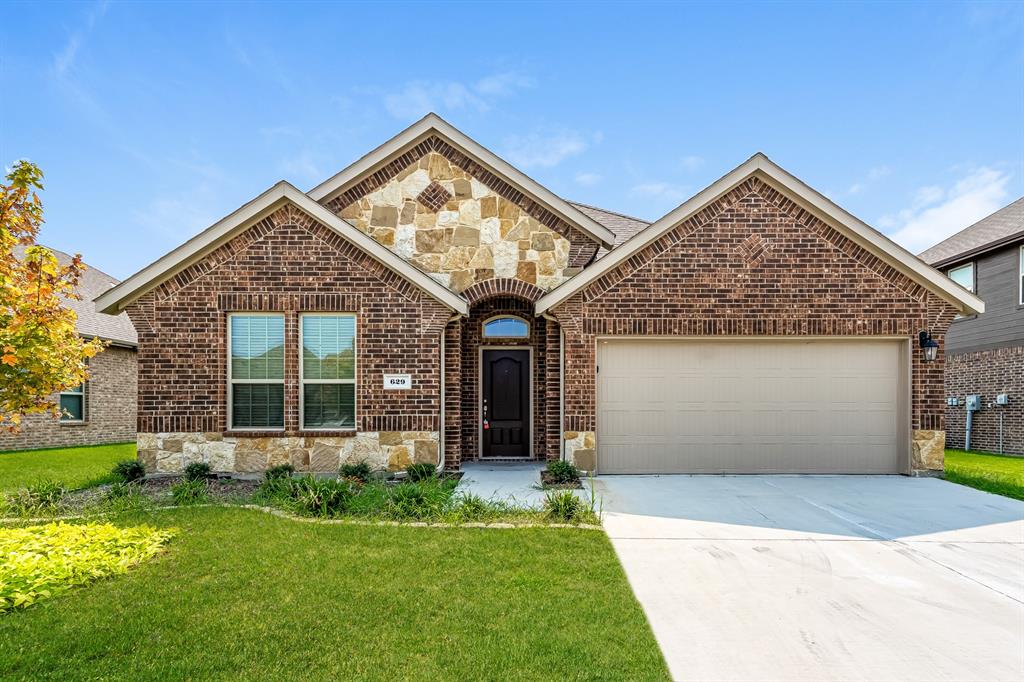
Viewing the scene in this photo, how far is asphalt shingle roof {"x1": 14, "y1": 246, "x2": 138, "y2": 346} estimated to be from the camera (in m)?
15.8

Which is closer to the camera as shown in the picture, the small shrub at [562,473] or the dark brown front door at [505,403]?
the small shrub at [562,473]

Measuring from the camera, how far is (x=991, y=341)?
14.9 meters

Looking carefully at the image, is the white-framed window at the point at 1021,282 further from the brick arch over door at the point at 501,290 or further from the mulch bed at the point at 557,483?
the mulch bed at the point at 557,483

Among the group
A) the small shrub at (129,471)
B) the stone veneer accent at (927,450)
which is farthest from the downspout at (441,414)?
the stone veneer accent at (927,450)

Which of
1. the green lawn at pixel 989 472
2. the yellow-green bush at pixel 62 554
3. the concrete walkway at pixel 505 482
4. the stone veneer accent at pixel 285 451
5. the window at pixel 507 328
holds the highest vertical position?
the window at pixel 507 328

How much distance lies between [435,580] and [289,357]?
18.8 feet

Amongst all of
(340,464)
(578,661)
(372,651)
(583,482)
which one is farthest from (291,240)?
(578,661)

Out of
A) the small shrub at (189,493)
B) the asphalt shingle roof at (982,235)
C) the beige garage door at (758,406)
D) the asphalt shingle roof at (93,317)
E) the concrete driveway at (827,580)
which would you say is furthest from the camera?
the asphalt shingle roof at (93,317)

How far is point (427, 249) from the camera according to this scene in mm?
10695

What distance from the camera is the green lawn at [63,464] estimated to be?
30.6 feet

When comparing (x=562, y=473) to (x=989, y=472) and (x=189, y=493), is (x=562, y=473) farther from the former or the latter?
(x=989, y=472)

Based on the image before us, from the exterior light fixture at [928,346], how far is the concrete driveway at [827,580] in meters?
2.36

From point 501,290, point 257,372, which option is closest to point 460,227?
point 501,290

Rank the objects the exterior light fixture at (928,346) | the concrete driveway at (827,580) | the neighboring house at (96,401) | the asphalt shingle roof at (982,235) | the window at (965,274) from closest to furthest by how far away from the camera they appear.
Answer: the concrete driveway at (827,580)
the exterior light fixture at (928,346)
the neighboring house at (96,401)
the asphalt shingle roof at (982,235)
the window at (965,274)
